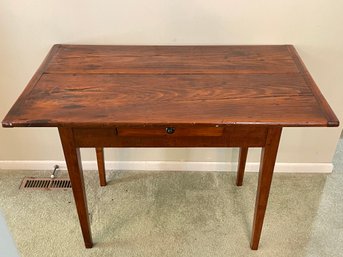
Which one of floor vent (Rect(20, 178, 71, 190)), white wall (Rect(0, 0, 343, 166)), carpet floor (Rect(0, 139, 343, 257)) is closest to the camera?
white wall (Rect(0, 0, 343, 166))

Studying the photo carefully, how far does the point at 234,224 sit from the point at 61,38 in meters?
1.11

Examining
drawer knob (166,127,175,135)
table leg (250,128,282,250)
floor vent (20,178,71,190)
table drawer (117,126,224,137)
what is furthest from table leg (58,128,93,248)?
table leg (250,128,282,250)

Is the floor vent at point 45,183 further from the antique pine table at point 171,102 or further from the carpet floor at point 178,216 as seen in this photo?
Answer: the antique pine table at point 171,102

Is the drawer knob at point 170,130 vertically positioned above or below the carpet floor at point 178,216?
above

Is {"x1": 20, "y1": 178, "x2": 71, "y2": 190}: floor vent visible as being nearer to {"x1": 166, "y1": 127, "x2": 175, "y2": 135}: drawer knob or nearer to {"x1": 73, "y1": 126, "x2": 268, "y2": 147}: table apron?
{"x1": 73, "y1": 126, "x2": 268, "y2": 147}: table apron

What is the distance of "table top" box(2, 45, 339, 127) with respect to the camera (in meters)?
0.97

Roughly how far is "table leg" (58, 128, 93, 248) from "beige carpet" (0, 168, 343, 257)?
17 centimetres

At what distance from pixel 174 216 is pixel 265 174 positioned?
0.58 m

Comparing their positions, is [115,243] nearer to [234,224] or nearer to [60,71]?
[234,224]

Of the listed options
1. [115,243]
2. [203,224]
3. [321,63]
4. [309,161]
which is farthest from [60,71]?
[309,161]

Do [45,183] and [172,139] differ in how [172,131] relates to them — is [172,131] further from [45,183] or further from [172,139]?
[45,183]

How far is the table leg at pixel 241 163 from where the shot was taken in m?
1.62

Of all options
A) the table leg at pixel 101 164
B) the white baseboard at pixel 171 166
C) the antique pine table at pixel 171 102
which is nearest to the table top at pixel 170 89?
the antique pine table at pixel 171 102

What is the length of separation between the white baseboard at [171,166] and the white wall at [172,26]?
47 cm
